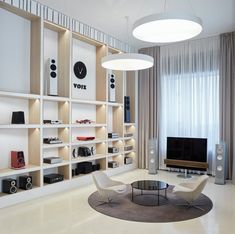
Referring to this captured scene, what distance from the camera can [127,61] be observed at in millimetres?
4203

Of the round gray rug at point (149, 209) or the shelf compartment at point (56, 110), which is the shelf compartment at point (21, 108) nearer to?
the shelf compartment at point (56, 110)

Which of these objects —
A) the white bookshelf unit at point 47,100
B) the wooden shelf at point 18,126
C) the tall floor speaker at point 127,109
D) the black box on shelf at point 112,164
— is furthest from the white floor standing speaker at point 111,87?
the wooden shelf at point 18,126

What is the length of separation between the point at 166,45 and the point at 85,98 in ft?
8.87

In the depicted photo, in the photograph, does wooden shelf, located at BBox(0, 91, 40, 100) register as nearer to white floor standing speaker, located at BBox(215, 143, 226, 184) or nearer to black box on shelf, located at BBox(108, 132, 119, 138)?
black box on shelf, located at BBox(108, 132, 119, 138)

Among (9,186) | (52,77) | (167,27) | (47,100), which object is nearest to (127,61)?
(167,27)

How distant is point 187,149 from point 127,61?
2954 millimetres

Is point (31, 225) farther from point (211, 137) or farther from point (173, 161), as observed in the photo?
point (211, 137)

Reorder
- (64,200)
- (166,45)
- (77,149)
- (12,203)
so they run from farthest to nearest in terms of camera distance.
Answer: (166,45), (77,149), (64,200), (12,203)

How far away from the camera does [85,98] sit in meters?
5.91

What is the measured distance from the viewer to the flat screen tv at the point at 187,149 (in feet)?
19.2

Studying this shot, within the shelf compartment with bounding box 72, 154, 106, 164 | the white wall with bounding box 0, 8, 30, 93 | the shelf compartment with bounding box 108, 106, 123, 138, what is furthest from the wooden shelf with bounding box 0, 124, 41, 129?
the shelf compartment with bounding box 108, 106, 123, 138

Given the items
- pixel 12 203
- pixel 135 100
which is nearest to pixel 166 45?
pixel 135 100

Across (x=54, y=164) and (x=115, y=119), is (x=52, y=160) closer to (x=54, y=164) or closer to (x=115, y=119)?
(x=54, y=164)

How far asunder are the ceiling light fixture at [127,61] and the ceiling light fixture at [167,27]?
2.37 ft
